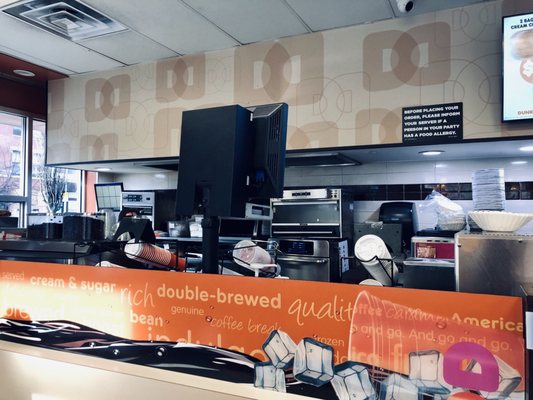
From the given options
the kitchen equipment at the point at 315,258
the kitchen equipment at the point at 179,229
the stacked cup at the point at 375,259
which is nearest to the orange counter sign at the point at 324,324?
the stacked cup at the point at 375,259

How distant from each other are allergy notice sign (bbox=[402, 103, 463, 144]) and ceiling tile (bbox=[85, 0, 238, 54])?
5.16 ft

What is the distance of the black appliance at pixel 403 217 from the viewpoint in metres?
3.51

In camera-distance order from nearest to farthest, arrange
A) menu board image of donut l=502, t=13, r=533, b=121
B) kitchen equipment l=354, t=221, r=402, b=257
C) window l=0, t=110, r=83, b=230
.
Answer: menu board image of donut l=502, t=13, r=533, b=121
kitchen equipment l=354, t=221, r=402, b=257
window l=0, t=110, r=83, b=230

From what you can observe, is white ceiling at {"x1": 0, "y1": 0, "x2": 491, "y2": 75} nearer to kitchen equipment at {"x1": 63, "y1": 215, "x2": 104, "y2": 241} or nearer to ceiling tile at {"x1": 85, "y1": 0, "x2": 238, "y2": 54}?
ceiling tile at {"x1": 85, "y1": 0, "x2": 238, "y2": 54}

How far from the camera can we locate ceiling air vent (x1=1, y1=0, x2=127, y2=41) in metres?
2.95

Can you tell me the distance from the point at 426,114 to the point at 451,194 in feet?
3.38

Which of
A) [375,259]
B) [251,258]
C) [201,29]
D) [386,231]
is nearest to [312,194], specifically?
[386,231]

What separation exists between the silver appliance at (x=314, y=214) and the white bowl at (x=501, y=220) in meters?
2.45

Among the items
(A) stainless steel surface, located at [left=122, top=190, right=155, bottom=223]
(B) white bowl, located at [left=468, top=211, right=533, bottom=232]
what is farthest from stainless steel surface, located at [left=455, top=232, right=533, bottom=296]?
(A) stainless steel surface, located at [left=122, top=190, right=155, bottom=223]

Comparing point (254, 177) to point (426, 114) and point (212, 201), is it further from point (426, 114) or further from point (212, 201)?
point (426, 114)

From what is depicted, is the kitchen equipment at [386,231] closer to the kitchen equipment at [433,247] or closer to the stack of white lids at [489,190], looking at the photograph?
the kitchen equipment at [433,247]

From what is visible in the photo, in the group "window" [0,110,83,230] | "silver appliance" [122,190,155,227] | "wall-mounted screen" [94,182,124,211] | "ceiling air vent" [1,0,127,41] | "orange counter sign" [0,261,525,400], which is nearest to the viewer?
"orange counter sign" [0,261,525,400]

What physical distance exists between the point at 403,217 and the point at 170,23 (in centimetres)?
238

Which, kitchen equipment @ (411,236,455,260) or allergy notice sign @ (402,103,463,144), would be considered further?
allergy notice sign @ (402,103,463,144)
